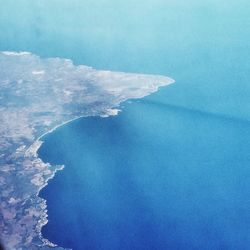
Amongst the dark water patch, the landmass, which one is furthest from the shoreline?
the dark water patch

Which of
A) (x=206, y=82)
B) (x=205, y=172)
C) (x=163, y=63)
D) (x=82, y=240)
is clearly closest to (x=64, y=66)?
(x=163, y=63)

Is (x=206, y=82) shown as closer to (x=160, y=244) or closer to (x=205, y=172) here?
(x=205, y=172)

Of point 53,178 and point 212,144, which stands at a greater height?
point 212,144

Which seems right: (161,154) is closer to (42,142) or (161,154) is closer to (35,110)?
(42,142)

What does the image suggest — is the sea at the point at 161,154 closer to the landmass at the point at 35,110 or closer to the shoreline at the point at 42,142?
the shoreline at the point at 42,142

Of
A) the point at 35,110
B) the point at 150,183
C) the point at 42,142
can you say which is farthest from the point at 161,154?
the point at 35,110

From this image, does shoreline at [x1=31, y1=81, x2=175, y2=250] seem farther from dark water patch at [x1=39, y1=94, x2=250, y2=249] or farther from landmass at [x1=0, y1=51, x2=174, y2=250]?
dark water patch at [x1=39, y1=94, x2=250, y2=249]
